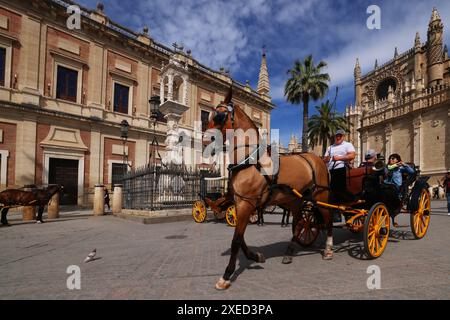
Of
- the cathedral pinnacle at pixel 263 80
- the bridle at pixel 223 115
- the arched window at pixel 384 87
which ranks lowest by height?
the bridle at pixel 223 115

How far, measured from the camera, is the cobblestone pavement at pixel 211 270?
9.69 ft

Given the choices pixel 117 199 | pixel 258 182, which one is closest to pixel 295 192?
pixel 258 182

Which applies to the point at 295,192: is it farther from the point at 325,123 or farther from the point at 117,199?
the point at 325,123

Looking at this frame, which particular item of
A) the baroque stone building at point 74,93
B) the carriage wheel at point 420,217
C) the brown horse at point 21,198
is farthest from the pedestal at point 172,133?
the carriage wheel at point 420,217

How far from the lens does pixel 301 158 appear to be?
170 inches

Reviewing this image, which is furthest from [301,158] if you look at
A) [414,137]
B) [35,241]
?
[414,137]

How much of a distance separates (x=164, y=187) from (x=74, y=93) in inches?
529

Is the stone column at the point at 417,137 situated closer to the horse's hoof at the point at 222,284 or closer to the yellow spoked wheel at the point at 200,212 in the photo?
the yellow spoked wheel at the point at 200,212

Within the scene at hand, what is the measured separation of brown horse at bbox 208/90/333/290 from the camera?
3338mm

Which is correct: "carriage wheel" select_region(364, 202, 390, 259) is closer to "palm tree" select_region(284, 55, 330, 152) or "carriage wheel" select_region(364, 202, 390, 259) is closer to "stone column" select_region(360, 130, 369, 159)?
"palm tree" select_region(284, 55, 330, 152)

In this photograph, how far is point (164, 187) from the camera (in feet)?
33.5

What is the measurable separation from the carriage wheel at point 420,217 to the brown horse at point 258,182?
2658mm

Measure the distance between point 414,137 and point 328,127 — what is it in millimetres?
13501
